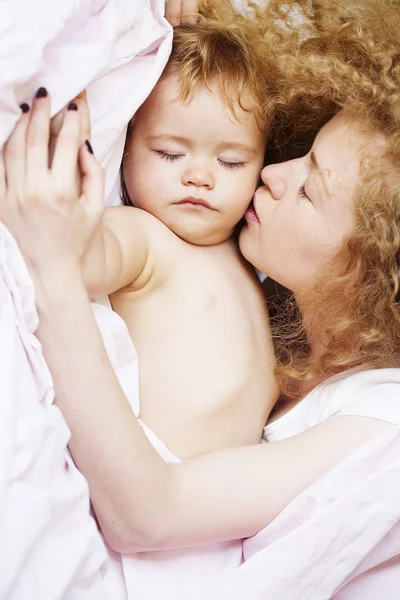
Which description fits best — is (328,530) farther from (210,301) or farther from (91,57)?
(91,57)

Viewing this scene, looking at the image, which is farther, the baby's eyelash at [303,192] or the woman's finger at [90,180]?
the baby's eyelash at [303,192]

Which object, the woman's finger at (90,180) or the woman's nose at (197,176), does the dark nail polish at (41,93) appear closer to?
the woman's finger at (90,180)

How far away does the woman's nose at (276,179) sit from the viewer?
1.09m

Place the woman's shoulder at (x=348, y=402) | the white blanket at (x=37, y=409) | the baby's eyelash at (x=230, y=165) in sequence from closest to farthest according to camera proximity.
Answer: the white blanket at (x=37, y=409) < the woman's shoulder at (x=348, y=402) < the baby's eyelash at (x=230, y=165)

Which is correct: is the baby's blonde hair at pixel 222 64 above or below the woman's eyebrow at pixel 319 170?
above

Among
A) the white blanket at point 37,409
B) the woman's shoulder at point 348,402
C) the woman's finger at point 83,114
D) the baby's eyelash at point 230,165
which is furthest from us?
the baby's eyelash at point 230,165

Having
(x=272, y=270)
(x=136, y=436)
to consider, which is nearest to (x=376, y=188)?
(x=272, y=270)

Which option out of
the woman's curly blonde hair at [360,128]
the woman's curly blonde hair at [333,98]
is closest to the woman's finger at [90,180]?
the woman's curly blonde hair at [333,98]

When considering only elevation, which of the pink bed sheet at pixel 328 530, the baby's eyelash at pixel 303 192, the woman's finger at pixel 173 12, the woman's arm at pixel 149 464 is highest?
the woman's finger at pixel 173 12

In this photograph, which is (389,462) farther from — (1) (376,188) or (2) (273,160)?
(2) (273,160)

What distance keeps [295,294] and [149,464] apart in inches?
16.6

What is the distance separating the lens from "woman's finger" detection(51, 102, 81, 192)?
2.53 feet

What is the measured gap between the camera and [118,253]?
92 cm

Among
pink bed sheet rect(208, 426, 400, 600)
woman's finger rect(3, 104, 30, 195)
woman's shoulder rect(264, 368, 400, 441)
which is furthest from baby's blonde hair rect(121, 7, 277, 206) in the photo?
pink bed sheet rect(208, 426, 400, 600)
